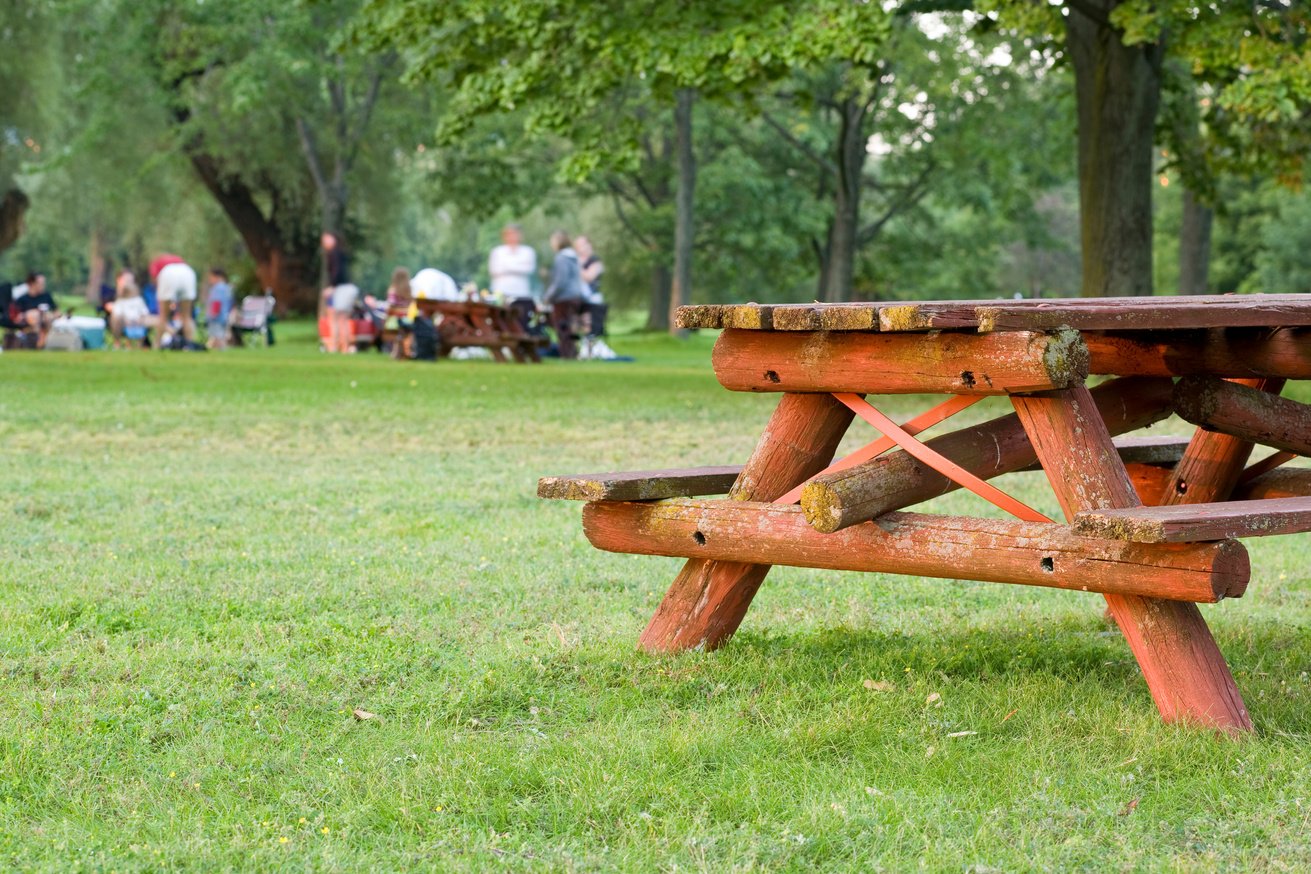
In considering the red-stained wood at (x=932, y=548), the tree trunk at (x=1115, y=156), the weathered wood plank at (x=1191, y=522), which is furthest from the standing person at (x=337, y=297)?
the weathered wood plank at (x=1191, y=522)

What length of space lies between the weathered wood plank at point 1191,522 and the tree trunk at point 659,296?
122 ft

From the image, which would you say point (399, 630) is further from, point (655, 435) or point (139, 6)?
point (139, 6)

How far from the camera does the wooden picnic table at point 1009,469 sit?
394cm

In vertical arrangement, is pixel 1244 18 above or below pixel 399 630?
above

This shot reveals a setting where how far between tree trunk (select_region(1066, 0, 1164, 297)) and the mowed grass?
9730 millimetres

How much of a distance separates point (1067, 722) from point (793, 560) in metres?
0.86

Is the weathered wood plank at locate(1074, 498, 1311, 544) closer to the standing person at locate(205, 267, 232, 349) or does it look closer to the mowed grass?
the mowed grass

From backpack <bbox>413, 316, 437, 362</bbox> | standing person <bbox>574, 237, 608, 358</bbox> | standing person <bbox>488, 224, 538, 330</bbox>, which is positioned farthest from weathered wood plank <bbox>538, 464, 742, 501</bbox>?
standing person <bbox>574, 237, 608, 358</bbox>

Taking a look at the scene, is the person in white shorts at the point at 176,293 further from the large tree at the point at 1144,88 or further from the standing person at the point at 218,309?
the large tree at the point at 1144,88

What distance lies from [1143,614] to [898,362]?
0.90 m

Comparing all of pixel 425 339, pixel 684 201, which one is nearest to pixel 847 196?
pixel 684 201

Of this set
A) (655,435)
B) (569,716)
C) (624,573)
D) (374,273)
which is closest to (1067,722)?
(569,716)

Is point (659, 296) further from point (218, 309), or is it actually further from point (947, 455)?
point (947, 455)

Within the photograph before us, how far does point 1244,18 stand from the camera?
14734 millimetres
